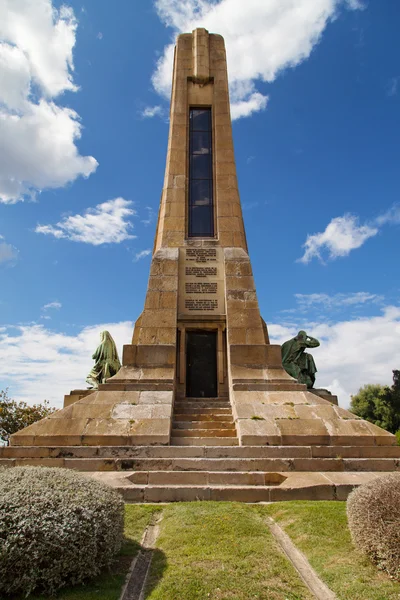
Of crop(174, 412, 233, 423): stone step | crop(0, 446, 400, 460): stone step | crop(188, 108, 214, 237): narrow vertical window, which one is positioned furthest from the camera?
crop(188, 108, 214, 237): narrow vertical window

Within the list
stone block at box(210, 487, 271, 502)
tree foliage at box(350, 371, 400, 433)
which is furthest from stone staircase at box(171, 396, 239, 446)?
tree foliage at box(350, 371, 400, 433)

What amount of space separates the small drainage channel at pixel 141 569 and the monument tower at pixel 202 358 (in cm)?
243

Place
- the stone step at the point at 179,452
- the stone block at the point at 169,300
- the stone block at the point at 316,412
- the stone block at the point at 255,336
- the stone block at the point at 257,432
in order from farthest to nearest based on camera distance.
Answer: the stone block at the point at 169,300, the stone block at the point at 255,336, the stone block at the point at 316,412, the stone block at the point at 257,432, the stone step at the point at 179,452

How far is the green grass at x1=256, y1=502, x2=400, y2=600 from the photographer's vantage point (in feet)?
13.2

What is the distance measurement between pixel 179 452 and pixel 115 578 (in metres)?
4.86

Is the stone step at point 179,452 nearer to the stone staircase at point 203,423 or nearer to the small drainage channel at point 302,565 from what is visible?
the stone staircase at point 203,423

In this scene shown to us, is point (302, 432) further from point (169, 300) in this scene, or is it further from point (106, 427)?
point (169, 300)

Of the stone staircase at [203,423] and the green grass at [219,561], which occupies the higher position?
the stone staircase at [203,423]

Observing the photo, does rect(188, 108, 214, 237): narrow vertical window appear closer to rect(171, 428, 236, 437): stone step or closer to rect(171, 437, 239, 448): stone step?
rect(171, 428, 236, 437): stone step

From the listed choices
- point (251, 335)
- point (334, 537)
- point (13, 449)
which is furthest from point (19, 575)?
point (251, 335)

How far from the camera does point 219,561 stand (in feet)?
15.2

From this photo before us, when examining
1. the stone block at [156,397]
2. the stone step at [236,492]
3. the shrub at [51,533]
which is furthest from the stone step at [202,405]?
the shrub at [51,533]

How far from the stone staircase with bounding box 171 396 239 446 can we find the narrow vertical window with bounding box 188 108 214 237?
20.7 ft

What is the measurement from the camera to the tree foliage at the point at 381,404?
136 ft
